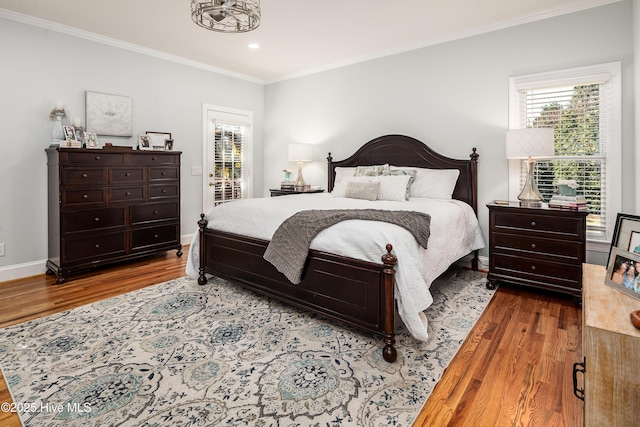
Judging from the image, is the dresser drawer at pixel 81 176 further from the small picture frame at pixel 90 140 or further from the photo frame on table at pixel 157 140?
the photo frame on table at pixel 157 140

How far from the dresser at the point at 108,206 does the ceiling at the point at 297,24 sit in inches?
54.0

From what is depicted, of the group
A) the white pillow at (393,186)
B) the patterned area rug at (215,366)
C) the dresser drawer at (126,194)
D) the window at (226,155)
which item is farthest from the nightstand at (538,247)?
the window at (226,155)

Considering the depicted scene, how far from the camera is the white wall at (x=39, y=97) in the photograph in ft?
11.7

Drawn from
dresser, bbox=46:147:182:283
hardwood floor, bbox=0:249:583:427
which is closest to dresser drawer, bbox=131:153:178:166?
dresser, bbox=46:147:182:283

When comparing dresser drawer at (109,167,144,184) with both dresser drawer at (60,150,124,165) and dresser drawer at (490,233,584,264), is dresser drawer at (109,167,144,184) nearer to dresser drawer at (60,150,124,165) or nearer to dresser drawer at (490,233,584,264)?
dresser drawer at (60,150,124,165)

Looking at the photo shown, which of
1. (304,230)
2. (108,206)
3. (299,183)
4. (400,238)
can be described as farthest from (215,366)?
(299,183)

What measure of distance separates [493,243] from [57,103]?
4.81 meters

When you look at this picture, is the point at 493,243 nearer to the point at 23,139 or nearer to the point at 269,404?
the point at 269,404

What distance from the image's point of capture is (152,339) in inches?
92.4

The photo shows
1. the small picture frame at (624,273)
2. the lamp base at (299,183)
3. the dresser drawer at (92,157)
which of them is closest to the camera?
the small picture frame at (624,273)

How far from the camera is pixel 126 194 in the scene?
4023 millimetres

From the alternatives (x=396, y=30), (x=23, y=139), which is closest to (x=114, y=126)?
(x=23, y=139)

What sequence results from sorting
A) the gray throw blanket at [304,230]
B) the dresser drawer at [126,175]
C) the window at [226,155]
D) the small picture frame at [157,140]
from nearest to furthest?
1. the gray throw blanket at [304,230]
2. the dresser drawer at [126,175]
3. the small picture frame at [157,140]
4. the window at [226,155]

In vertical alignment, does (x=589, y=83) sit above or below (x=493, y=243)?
above
